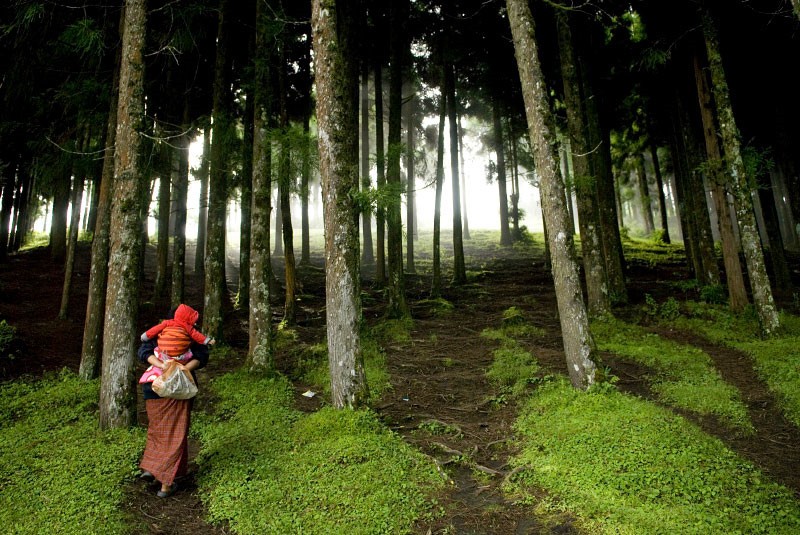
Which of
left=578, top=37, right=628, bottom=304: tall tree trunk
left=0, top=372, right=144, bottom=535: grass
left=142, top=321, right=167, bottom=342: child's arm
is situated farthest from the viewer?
left=578, top=37, right=628, bottom=304: tall tree trunk

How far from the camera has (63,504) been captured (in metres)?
4.63

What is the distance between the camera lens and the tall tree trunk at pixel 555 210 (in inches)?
279

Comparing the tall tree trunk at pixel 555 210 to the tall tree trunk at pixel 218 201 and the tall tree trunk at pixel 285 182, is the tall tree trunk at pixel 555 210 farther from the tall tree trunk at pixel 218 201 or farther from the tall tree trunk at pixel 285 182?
the tall tree trunk at pixel 218 201

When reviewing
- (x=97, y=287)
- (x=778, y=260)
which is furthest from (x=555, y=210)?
(x=778, y=260)

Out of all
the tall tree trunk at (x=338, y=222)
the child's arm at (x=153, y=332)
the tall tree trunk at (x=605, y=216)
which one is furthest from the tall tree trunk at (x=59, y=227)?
the tall tree trunk at (x=605, y=216)

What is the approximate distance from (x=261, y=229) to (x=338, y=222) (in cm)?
337

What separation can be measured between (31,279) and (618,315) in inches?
823

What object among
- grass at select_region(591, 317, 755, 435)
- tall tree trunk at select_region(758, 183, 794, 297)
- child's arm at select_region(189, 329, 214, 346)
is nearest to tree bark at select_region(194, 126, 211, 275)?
child's arm at select_region(189, 329, 214, 346)

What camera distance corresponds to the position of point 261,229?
9500 millimetres

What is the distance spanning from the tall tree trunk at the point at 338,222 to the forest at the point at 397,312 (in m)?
0.04

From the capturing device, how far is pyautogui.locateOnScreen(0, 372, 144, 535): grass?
4.39 meters

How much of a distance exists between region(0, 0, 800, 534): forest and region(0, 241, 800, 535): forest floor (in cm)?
6

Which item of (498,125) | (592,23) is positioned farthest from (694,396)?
(498,125)

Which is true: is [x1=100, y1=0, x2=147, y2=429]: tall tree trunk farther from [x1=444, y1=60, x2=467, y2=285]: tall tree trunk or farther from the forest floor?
[x1=444, y1=60, x2=467, y2=285]: tall tree trunk
